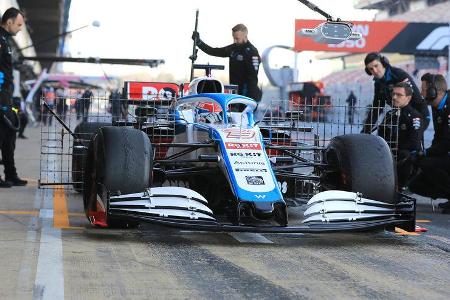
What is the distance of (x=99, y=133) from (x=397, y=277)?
259cm

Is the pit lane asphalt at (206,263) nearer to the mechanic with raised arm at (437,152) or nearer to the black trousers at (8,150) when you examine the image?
the mechanic with raised arm at (437,152)

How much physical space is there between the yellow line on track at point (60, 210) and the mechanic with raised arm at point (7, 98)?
85 centimetres

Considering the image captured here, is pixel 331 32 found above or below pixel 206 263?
above

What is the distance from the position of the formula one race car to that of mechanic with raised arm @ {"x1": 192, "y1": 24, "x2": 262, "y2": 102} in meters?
2.92

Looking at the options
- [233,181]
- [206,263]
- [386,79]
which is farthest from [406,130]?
[206,263]

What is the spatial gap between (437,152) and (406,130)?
1.43ft

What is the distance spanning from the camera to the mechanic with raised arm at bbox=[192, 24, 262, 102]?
9.98 m

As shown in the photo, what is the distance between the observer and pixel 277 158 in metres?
6.84

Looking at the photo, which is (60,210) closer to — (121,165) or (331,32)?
(121,165)

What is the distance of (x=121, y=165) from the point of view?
19.0ft

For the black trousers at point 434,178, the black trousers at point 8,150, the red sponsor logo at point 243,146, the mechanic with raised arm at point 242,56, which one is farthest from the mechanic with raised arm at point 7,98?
the black trousers at point 434,178

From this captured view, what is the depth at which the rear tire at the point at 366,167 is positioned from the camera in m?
6.12

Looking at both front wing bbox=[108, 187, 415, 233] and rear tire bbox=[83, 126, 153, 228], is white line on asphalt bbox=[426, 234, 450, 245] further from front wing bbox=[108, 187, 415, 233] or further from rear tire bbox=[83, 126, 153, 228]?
rear tire bbox=[83, 126, 153, 228]

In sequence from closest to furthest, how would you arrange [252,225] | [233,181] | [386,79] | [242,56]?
1. [252,225]
2. [233,181]
3. [386,79]
4. [242,56]
